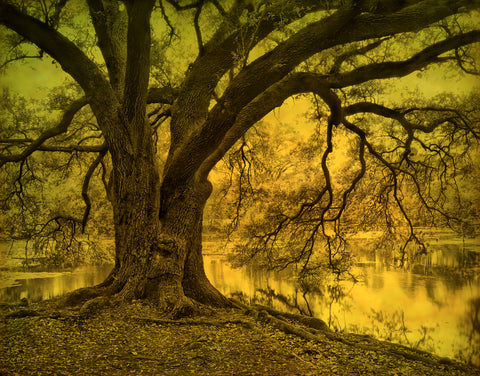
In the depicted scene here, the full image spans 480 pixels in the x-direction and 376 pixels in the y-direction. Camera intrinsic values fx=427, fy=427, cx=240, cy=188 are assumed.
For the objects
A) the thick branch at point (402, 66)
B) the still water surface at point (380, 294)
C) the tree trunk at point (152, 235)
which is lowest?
the still water surface at point (380, 294)

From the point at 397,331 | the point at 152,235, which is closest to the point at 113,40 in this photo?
the point at 152,235

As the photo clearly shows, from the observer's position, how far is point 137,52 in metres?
3.04

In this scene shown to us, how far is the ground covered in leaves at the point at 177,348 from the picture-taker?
98.3 inches

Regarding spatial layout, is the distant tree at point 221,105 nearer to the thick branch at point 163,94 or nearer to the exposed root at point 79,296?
the exposed root at point 79,296

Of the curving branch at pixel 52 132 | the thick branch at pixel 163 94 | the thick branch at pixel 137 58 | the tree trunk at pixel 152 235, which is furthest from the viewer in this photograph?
the thick branch at pixel 163 94

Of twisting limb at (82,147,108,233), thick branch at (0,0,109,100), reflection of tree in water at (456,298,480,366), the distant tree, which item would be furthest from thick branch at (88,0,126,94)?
reflection of tree in water at (456,298,480,366)

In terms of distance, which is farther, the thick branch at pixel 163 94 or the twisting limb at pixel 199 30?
the thick branch at pixel 163 94

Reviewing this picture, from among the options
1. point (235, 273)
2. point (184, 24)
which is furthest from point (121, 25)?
point (235, 273)

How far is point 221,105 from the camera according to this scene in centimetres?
293

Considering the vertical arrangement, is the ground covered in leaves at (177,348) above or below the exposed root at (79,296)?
below

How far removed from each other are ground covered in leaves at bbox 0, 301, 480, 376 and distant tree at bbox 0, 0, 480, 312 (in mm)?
297

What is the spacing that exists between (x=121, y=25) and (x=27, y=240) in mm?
1889

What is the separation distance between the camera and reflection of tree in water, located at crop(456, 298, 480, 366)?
8.59ft

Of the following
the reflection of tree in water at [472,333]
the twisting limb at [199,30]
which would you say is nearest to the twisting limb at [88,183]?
the twisting limb at [199,30]
